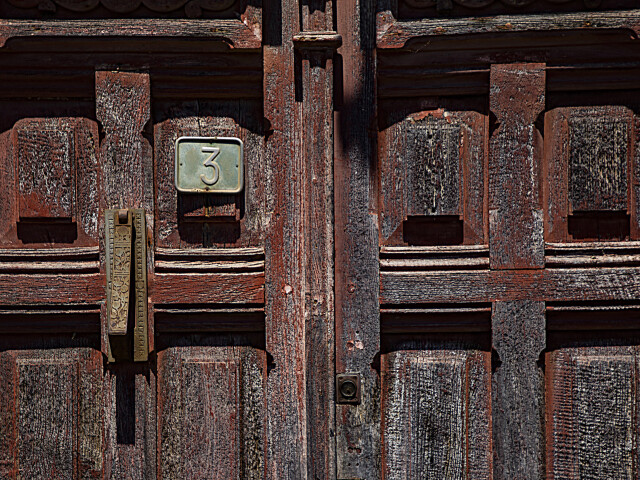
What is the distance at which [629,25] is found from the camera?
1.63 m

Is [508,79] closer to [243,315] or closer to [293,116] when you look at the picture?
[293,116]

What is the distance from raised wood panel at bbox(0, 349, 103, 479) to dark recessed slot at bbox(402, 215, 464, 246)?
1.08 meters

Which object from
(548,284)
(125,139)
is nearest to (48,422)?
(125,139)

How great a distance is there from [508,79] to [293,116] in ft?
2.18

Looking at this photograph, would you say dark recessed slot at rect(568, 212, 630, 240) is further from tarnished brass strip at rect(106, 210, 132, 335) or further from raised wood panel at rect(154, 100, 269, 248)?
tarnished brass strip at rect(106, 210, 132, 335)

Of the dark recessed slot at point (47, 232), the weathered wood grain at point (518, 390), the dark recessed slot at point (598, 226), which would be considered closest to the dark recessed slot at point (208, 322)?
the dark recessed slot at point (47, 232)

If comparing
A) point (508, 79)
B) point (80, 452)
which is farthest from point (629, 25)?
point (80, 452)

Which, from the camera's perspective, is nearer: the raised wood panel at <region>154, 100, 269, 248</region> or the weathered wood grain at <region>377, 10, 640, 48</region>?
the weathered wood grain at <region>377, 10, 640, 48</region>

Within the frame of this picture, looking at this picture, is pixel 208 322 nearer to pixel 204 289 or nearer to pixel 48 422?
pixel 204 289

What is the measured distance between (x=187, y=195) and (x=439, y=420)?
3.46ft

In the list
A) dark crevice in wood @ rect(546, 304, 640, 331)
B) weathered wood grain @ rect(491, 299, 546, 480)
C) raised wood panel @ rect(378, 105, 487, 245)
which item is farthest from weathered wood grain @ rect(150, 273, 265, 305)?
dark crevice in wood @ rect(546, 304, 640, 331)

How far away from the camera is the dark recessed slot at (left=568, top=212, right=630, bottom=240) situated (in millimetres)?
1702

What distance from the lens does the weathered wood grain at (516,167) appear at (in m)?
1.66

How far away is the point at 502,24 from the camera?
1651 mm
